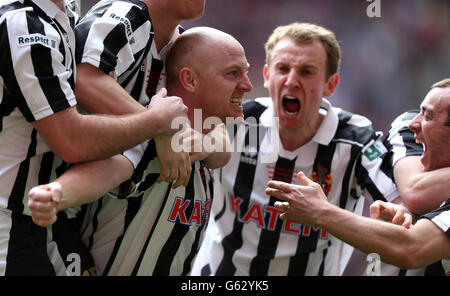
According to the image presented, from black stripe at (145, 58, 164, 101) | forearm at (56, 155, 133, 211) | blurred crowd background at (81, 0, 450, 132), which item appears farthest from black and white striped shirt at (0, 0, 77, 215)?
blurred crowd background at (81, 0, 450, 132)

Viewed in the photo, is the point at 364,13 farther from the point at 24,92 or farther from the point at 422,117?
the point at 24,92

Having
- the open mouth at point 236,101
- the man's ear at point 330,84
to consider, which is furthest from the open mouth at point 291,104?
the open mouth at point 236,101

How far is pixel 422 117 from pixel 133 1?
1313mm

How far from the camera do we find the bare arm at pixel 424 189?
2.33 metres

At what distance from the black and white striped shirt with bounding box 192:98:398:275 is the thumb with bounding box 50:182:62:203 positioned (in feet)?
5.11

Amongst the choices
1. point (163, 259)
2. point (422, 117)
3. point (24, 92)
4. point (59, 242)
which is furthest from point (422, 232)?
point (24, 92)

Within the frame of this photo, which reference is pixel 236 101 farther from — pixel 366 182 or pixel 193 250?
pixel 366 182

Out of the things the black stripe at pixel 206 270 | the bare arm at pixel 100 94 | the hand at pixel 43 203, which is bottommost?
the black stripe at pixel 206 270

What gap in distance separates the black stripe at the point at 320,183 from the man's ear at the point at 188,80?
1.01 m

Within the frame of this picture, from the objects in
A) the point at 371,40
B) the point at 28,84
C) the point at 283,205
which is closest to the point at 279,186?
the point at 283,205

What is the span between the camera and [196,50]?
7.20 ft

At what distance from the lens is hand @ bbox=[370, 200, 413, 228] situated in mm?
2182

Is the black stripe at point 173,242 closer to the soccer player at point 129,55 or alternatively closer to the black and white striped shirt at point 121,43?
the soccer player at point 129,55

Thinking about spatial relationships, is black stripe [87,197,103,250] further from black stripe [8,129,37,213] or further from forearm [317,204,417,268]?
forearm [317,204,417,268]
